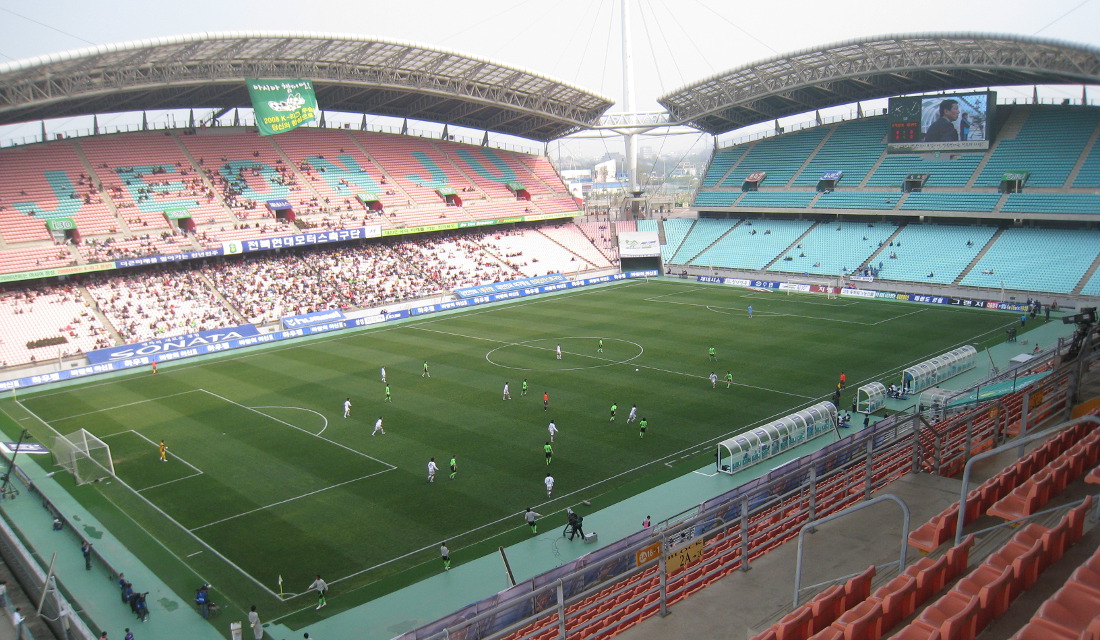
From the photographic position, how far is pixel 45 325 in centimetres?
4669

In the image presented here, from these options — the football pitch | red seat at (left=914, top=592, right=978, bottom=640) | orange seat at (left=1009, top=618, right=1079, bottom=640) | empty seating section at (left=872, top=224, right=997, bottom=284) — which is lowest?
the football pitch

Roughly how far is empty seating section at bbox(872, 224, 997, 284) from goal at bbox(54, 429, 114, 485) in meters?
51.9

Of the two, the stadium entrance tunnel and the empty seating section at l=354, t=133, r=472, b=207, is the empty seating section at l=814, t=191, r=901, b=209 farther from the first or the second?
the empty seating section at l=354, t=133, r=472, b=207

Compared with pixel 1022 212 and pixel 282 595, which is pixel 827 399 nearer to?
pixel 282 595

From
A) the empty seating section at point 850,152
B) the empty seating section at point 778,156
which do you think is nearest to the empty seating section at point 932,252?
the empty seating section at point 850,152

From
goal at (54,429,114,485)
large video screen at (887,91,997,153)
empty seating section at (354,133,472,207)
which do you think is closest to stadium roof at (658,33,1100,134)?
large video screen at (887,91,997,153)

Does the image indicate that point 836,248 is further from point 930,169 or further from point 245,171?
point 245,171

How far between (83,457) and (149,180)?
126ft

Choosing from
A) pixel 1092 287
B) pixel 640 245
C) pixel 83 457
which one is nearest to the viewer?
pixel 83 457

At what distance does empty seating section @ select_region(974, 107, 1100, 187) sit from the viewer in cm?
5744

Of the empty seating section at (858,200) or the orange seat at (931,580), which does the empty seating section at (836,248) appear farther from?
the orange seat at (931,580)

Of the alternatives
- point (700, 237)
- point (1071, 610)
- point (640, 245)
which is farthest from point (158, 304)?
point (1071, 610)

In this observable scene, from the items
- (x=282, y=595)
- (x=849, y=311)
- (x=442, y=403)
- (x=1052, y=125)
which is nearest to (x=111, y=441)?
(x=442, y=403)

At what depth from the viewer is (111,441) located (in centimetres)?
3155
